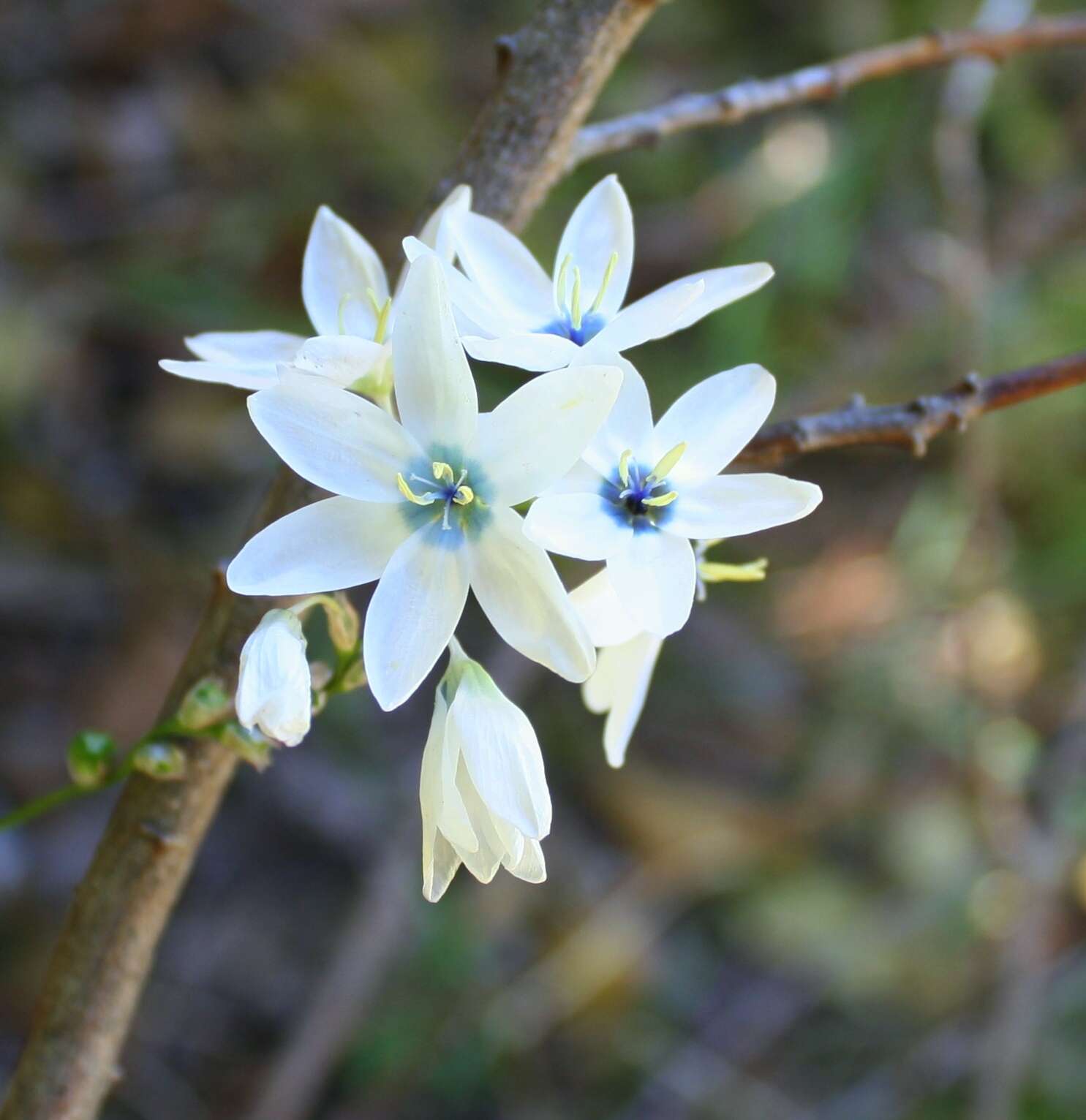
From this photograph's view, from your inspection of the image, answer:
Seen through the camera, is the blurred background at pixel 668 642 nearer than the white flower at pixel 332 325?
No

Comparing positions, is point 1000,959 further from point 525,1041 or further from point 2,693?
point 2,693

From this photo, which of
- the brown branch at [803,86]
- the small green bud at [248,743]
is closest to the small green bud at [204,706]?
the small green bud at [248,743]

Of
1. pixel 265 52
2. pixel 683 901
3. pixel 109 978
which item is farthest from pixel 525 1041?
pixel 265 52

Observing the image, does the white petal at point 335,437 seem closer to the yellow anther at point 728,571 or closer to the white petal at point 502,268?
the white petal at point 502,268

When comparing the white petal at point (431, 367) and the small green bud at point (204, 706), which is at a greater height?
the white petal at point (431, 367)

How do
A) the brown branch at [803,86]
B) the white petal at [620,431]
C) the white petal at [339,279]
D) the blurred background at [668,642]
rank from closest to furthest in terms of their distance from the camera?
the white petal at [620,431]
the white petal at [339,279]
the brown branch at [803,86]
the blurred background at [668,642]

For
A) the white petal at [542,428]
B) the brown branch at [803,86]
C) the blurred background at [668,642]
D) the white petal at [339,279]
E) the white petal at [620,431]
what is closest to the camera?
the white petal at [542,428]

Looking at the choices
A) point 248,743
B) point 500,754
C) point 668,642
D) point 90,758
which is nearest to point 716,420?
point 500,754
